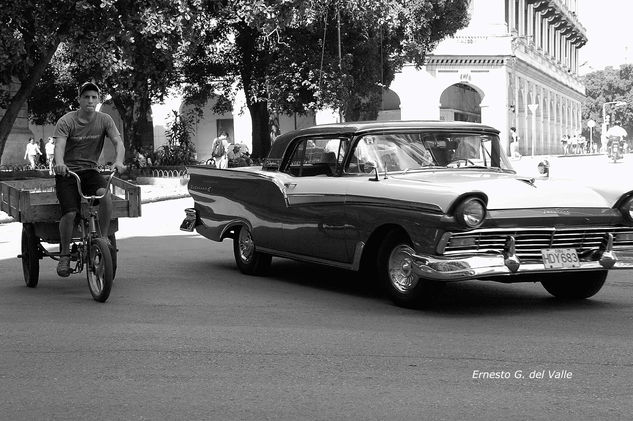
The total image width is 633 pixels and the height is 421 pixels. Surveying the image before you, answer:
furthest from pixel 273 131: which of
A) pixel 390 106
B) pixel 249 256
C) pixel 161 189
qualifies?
pixel 249 256

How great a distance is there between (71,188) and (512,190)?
372 cm

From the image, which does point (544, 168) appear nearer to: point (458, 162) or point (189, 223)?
point (458, 162)

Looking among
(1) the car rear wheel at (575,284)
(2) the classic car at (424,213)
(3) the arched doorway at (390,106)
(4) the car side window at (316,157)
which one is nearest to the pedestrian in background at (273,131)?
(3) the arched doorway at (390,106)

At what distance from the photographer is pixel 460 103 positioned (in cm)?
7169

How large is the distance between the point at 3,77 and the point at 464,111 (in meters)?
51.6

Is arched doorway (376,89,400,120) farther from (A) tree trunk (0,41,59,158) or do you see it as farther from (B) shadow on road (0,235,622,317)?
(B) shadow on road (0,235,622,317)

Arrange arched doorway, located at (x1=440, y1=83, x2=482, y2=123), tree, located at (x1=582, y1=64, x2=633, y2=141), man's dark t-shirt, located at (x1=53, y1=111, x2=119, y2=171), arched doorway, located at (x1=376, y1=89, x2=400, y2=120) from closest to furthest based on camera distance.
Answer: man's dark t-shirt, located at (x1=53, y1=111, x2=119, y2=171), arched doorway, located at (x1=376, y1=89, x2=400, y2=120), arched doorway, located at (x1=440, y1=83, x2=482, y2=123), tree, located at (x1=582, y1=64, x2=633, y2=141)

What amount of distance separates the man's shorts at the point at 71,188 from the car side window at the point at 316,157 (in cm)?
179

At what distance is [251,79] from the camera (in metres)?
38.4

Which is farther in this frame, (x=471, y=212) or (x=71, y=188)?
(x=71, y=188)

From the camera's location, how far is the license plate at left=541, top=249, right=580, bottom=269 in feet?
25.0

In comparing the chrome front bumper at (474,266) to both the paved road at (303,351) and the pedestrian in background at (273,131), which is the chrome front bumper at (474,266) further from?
the pedestrian in background at (273,131)

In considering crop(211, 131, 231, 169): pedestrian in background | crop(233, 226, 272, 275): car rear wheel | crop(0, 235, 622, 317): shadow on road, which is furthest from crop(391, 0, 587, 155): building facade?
crop(233, 226, 272, 275): car rear wheel

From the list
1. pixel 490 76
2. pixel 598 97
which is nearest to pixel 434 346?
pixel 490 76
